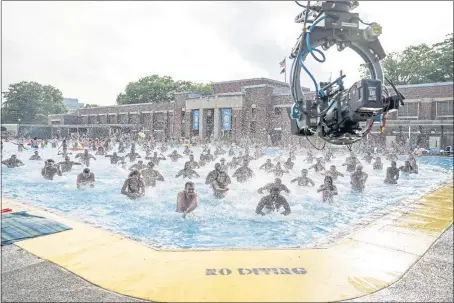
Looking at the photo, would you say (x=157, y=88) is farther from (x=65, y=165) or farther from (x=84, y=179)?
(x=84, y=179)

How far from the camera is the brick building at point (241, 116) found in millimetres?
39219

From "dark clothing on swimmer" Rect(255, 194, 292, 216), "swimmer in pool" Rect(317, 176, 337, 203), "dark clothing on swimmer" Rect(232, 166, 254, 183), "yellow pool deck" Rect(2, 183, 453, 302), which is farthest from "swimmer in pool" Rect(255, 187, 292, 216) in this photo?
"dark clothing on swimmer" Rect(232, 166, 254, 183)

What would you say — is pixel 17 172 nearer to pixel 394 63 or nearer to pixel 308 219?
pixel 308 219

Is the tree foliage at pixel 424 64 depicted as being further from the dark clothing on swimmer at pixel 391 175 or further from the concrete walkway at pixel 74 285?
the concrete walkway at pixel 74 285

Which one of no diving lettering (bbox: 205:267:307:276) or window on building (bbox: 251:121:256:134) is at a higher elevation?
window on building (bbox: 251:121:256:134)

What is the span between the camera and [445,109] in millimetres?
39031

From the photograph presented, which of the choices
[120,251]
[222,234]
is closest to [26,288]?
[120,251]

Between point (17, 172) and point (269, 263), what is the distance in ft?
68.1

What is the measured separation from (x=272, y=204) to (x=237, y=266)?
5.29 meters

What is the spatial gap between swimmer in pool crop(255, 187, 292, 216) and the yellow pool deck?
2975 millimetres

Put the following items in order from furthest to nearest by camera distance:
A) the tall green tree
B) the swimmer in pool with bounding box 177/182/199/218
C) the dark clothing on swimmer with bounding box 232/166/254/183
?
1. the tall green tree
2. the dark clothing on swimmer with bounding box 232/166/254/183
3. the swimmer in pool with bounding box 177/182/199/218

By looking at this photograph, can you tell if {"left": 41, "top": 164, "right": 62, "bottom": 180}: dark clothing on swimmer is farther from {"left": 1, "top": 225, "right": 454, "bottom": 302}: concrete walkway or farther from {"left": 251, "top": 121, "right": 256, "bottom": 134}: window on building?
{"left": 251, "top": 121, "right": 256, "bottom": 134}: window on building

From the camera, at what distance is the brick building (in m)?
39.2

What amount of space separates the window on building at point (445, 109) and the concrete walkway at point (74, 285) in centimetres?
3905
